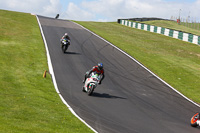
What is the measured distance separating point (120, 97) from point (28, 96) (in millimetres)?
5668

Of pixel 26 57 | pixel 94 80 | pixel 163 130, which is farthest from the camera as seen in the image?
pixel 26 57

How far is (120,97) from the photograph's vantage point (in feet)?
56.4

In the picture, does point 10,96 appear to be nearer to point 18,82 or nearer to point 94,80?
point 18,82

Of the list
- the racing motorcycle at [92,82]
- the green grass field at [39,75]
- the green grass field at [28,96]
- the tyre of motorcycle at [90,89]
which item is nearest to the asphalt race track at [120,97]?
the tyre of motorcycle at [90,89]

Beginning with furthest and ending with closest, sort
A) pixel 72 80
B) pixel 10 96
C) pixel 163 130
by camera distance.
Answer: pixel 72 80, pixel 10 96, pixel 163 130

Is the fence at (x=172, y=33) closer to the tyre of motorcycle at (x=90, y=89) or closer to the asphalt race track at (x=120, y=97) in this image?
the asphalt race track at (x=120, y=97)

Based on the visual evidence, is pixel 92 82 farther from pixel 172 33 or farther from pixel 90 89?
pixel 172 33

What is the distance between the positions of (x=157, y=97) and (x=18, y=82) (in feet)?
28.2

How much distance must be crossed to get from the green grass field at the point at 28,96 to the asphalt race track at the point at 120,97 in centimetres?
95

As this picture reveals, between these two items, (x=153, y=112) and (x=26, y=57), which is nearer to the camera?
(x=153, y=112)

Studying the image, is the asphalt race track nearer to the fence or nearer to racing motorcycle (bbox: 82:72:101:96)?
racing motorcycle (bbox: 82:72:101:96)

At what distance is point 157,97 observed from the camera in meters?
18.2

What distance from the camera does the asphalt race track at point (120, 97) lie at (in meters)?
12.7

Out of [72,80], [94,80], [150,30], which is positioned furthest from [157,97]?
[150,30]
